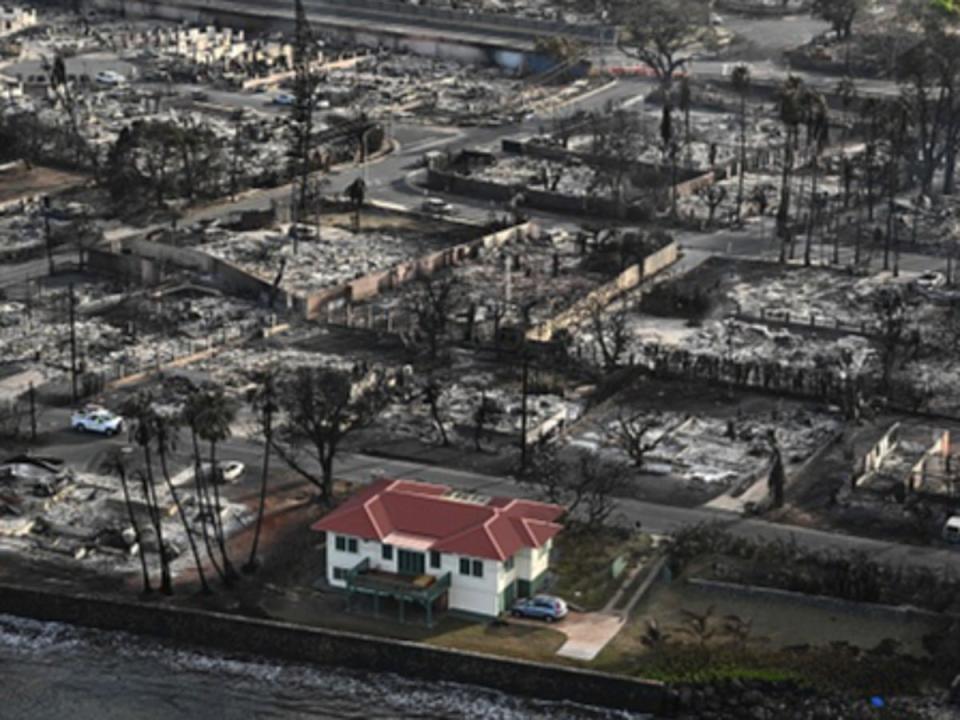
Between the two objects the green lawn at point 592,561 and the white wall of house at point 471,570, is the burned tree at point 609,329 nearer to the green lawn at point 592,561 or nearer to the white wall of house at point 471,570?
the green lawn at point 592,561

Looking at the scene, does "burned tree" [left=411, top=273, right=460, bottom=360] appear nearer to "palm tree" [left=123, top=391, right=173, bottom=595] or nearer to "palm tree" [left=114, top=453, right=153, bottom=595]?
"palm tree" [left=123, top=391, right=173, bottom=595]

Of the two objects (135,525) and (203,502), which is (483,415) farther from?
(135,525)

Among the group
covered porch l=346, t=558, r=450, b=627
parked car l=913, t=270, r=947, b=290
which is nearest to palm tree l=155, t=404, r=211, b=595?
covered porch l=346, t=558, r=450, b=627

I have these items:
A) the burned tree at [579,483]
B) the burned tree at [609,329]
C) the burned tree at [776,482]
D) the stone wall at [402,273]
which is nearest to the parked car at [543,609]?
the burned tree at [579,483]

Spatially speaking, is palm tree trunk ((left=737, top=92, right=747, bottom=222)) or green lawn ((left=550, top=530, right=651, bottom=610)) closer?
green lawn ((left=550, top=530, right=651, bottom=610))

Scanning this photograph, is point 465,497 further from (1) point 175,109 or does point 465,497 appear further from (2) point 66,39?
(2) point 66,39
